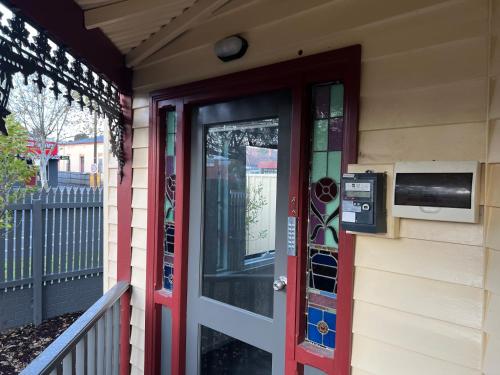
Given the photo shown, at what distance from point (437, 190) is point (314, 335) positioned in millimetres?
825

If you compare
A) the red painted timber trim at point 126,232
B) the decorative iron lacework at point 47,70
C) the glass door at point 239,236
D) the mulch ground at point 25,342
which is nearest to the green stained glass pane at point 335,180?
the glass door at point 239,236

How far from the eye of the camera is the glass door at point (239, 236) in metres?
1.71

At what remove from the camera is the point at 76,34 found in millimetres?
1696

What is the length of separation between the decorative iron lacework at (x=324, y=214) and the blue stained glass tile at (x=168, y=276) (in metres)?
0.99

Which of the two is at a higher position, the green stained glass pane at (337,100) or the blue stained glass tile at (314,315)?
the green stained glass pane at (337,100)

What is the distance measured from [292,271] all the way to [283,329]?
0.30m

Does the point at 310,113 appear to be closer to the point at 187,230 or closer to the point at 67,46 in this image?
the point at 187,230

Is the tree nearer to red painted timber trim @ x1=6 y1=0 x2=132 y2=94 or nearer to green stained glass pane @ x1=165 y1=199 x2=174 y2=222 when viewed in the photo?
red painted timber trim @ x1=6 y1=0 x2=132 y2=94

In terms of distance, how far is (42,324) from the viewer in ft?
14.6

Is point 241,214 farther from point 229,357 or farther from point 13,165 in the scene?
point 13,165

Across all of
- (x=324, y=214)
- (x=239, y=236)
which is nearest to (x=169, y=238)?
(x=239, y=236)

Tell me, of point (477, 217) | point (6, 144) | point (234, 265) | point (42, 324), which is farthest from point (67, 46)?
point (42, 324)

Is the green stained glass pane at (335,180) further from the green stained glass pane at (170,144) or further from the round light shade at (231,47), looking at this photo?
the green stained glass pane at (170,144)

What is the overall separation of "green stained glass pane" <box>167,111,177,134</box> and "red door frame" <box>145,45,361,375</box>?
39 millimetres
